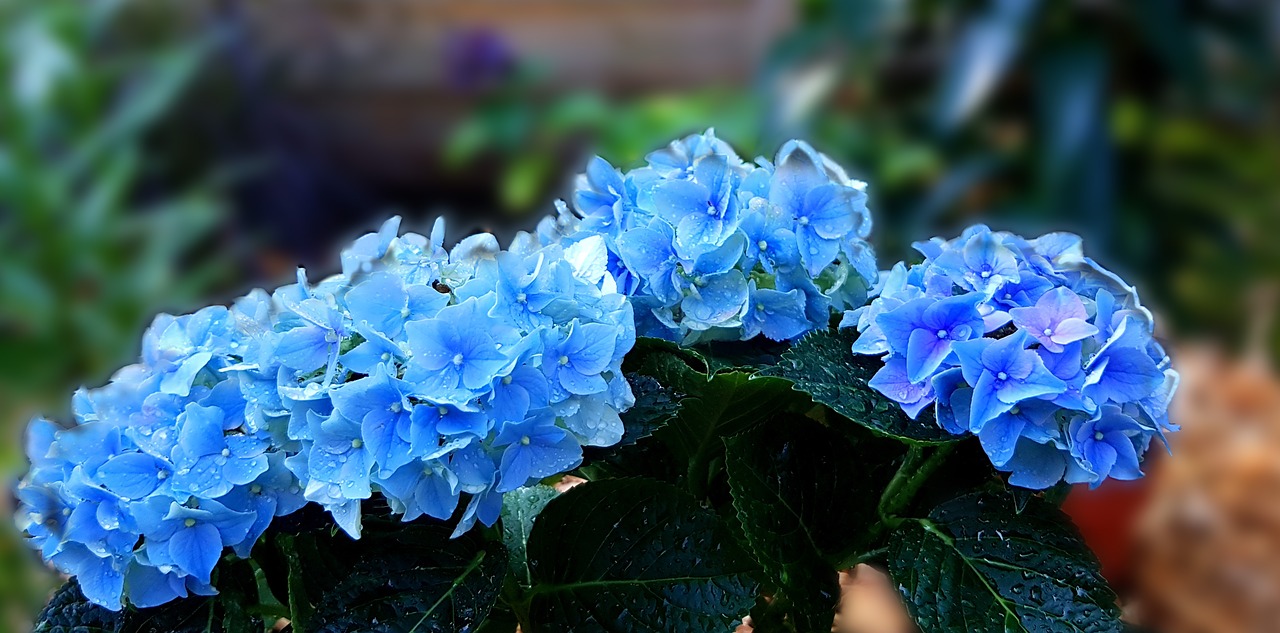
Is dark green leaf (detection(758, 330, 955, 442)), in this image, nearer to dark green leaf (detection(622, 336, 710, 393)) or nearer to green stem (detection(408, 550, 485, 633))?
dark green leaf (detection(622, 336, 710, 393))

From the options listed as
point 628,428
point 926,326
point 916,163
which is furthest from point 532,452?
point 916,163

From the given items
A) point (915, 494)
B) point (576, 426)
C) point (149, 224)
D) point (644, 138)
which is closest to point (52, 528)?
point (576, 426)

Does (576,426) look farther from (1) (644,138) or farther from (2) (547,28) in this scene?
(2) (547,28)

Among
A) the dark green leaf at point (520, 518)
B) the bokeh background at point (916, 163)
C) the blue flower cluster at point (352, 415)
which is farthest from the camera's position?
the bokeh background at point (916, 163)

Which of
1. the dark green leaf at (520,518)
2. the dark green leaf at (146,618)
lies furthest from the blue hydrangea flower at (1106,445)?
the dark green leaf at (146,618)

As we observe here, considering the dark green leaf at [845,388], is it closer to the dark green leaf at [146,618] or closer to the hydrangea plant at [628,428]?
the hydrangea plant at [628,428]

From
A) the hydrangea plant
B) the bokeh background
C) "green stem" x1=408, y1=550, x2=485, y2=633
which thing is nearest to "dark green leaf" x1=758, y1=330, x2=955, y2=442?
the hydrangea plant

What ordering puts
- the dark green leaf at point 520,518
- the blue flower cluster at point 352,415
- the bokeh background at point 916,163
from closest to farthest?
the blue flower cluster at point 352,415, the dark green leaf at point 520,518, the bokeh background at point 916,163
